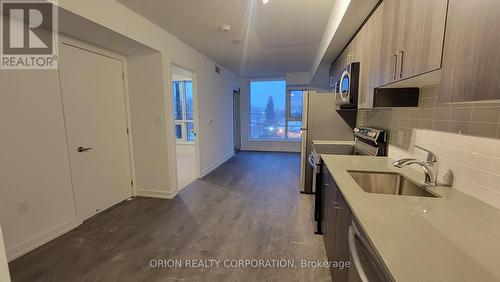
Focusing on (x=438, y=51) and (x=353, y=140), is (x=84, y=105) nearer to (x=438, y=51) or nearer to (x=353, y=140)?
(x=438, y=51)

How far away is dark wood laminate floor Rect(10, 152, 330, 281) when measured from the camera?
5.91 feet

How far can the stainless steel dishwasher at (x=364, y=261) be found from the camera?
2.42 ft

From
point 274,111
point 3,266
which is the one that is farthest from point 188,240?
point 274,111

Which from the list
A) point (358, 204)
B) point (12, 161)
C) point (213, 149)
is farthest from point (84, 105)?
point (358, 204)

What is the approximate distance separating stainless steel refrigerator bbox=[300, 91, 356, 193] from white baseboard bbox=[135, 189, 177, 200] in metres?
2.15

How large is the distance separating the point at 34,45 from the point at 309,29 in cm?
315

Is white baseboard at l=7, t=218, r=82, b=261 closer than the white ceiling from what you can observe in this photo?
Yes

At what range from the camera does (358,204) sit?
1068 millimetres

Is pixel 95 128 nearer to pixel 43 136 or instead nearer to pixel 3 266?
pixel 43 136

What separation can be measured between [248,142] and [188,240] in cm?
509

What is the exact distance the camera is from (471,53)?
75 centimetres

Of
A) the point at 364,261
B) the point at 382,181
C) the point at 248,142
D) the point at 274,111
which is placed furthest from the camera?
the point at 248,142

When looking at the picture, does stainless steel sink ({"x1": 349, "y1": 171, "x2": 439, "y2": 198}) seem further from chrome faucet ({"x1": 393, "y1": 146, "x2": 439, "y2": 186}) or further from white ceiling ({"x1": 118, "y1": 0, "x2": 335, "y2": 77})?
white ceiling ({"x1": 118, "y1": 0, "x2": 335, "y2": 77})

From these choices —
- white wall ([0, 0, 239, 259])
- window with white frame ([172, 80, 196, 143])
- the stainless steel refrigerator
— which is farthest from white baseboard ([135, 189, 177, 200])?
window with white frame ([172, 80, 196, 143])
